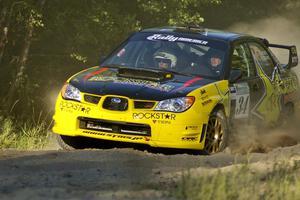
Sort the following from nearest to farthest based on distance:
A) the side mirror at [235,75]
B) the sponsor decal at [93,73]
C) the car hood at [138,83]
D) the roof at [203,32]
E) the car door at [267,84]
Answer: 1. the car hood at [138,83]
2. the sponsor decal at [93,73]
3. the side mirror at [235,75]
4. the roof at [203,32]
5. the car door at [267,84]

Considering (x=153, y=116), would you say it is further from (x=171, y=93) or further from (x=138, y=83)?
(x=138, y=83)

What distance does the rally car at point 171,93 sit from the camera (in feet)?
28.9

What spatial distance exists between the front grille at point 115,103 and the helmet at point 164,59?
131 centimetres

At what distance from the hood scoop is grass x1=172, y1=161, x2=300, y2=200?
108 inches

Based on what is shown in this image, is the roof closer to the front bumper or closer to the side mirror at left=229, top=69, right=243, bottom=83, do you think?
the side mirror at left=229, top=69, right=243, bottom=83

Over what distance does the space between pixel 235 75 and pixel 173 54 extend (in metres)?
0.84

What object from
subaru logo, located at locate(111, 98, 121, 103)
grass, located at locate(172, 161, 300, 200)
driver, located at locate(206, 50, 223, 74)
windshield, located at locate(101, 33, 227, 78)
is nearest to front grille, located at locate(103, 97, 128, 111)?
subaru logo, located at locate(111, 98, 121, 103)

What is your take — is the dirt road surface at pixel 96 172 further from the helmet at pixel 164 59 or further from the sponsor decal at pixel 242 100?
the helmet at pixel 164 59

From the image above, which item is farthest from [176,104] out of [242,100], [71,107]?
[242,100]

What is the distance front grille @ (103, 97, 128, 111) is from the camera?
884 cm

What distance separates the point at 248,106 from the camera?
10.4 metres

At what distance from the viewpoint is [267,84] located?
11.0 meters

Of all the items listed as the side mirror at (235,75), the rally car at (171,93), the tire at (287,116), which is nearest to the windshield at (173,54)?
the rally car at (171,93)

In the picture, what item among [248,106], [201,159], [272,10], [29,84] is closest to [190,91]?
[201,159]
